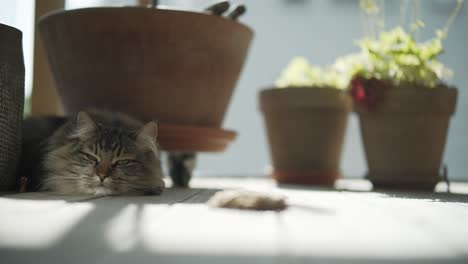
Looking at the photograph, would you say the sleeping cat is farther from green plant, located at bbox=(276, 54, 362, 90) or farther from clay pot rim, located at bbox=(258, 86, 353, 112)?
green plant, located at bbox=(276, 54, 362, 90)

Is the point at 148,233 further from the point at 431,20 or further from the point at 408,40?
the point at 431,20

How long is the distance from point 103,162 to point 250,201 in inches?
25.3

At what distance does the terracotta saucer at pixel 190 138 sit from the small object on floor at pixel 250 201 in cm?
92

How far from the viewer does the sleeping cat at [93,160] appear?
1.60 meters

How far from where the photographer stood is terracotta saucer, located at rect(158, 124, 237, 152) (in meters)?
2.12

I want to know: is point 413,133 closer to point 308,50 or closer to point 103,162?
point 308,50

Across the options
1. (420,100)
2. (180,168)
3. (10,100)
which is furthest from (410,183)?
(10,100)

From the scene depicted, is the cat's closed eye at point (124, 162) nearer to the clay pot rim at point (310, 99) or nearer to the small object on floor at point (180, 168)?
the small object on floor at point (180, 168)

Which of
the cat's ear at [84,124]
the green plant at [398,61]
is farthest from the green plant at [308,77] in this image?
the cat's ear at [84,124]

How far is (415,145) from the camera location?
2.13 m

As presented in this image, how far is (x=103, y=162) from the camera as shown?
1618 mm

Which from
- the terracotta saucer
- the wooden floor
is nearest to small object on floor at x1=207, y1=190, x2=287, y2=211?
the wooden floor

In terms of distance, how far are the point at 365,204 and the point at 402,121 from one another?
86cm

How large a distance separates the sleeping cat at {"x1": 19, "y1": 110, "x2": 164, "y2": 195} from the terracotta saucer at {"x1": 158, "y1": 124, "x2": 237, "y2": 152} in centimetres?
A: 32
